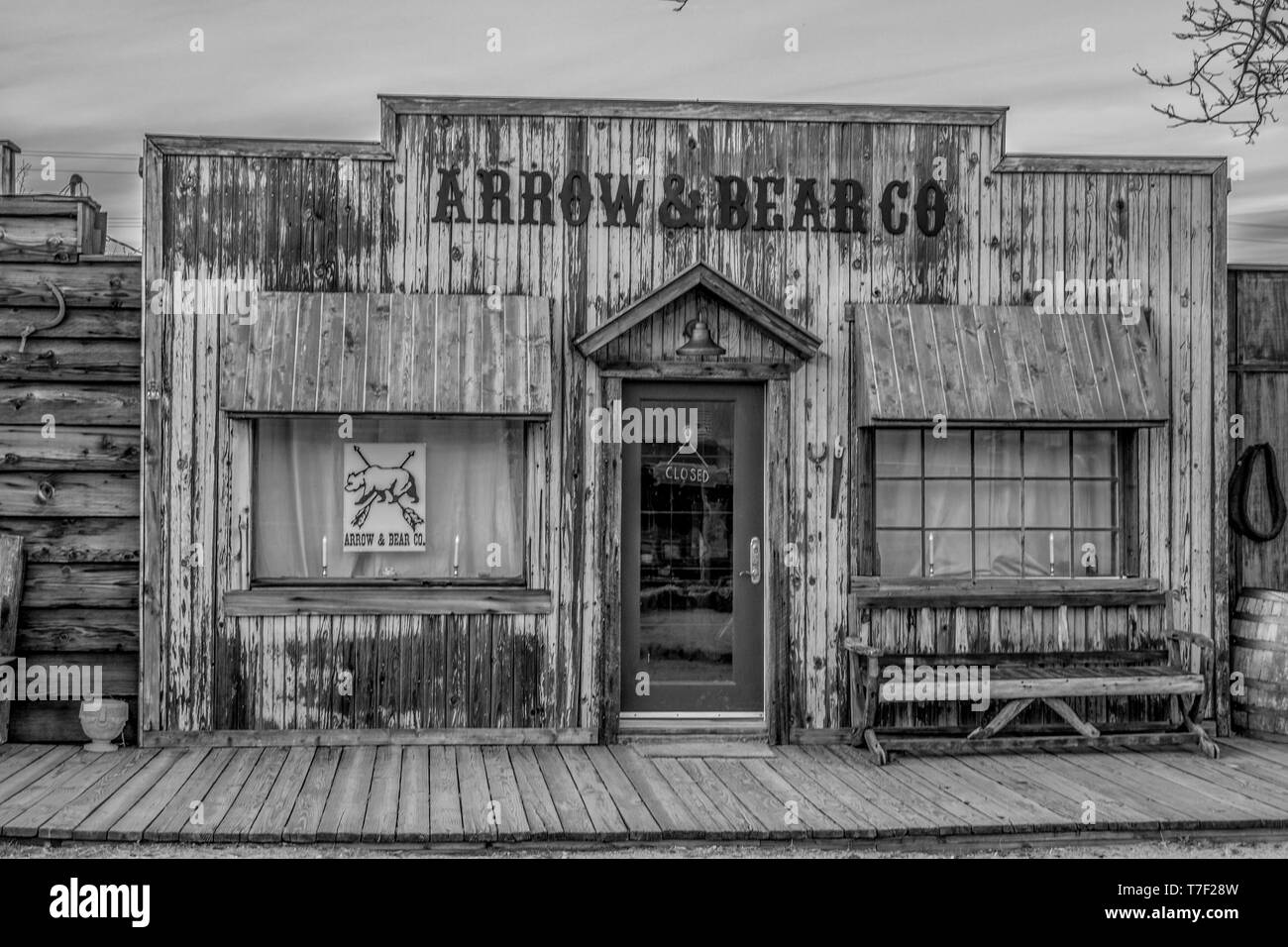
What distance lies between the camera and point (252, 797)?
7.41 meters

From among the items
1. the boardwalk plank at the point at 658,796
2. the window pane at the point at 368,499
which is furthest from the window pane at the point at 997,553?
the window pane at the point at 368,499

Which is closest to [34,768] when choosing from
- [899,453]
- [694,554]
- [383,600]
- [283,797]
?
[283,797]

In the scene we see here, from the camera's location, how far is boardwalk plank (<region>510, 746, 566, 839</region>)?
270 inches

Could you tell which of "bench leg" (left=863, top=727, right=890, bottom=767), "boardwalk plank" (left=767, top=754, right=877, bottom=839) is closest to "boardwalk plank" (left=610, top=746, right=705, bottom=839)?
"boardwalk plank" (left=767, top=754, right=877, bottom=839)

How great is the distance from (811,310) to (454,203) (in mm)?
2510

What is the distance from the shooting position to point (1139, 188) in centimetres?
938

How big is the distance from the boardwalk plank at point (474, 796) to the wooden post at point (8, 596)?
2.96m

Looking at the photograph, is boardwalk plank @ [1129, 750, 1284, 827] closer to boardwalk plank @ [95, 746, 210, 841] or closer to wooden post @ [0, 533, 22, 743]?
boardwalk plank @ [95, 746, 210, 841]

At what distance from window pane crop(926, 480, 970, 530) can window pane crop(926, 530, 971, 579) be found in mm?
65

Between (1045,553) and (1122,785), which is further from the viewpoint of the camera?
(1045,553)

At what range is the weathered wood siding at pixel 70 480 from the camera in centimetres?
881

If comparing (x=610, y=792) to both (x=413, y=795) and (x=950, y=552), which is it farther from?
(x=950, y=552)

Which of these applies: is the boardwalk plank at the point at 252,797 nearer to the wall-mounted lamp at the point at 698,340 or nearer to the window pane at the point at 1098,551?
the wall-mounted lamp at the point at 698,340

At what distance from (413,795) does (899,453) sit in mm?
4007
